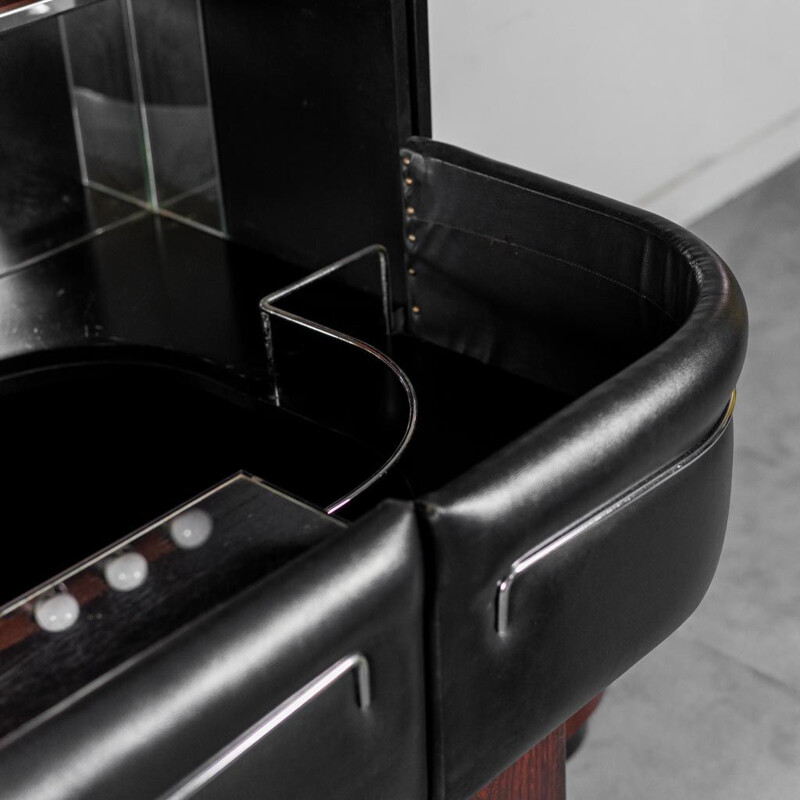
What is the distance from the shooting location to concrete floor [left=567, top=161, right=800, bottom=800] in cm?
203

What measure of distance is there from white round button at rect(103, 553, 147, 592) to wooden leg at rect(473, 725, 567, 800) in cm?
65

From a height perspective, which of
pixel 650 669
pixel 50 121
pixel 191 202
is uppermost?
pixel 50 121

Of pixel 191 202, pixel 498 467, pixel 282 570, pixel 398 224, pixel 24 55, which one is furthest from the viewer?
pixel 191 202

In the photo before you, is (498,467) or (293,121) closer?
(498,467)

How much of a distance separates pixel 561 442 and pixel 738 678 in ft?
4.03

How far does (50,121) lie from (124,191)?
0.50 ft

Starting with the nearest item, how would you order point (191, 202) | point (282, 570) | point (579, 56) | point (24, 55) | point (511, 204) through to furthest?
1. point (282, 570)
2. point (511, 204)
3. point (24, 55)
4. point (191, 202)
5. point (579, 56)

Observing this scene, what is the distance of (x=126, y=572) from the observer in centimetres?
111

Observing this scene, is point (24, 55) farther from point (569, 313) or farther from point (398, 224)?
point (569, 313)

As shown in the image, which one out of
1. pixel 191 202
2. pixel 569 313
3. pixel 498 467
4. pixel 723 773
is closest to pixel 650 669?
pixel 723 773

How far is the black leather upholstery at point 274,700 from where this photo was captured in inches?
34.2

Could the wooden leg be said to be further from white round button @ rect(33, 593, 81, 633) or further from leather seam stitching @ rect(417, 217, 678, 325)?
white round button @ rect(33, 593, 81, 633)

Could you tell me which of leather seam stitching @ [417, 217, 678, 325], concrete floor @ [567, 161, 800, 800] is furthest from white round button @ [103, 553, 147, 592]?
concrete floor @ [567, 161, 800, 800]

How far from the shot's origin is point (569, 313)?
152 cm
